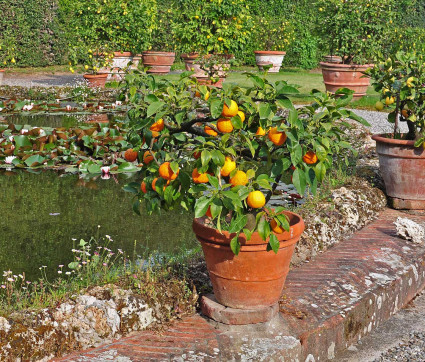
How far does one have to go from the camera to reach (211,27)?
1383cm

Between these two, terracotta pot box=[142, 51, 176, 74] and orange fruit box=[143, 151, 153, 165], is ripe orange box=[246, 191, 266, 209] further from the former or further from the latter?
terracotta pot box=[142, 51, 176, 74]

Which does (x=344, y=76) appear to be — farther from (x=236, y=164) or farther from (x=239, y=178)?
(x=239, y=178)

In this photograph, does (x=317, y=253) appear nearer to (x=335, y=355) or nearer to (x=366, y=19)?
(x=335, y=355)

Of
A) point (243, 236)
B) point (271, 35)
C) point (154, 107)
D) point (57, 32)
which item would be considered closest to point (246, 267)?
point (243, 236)

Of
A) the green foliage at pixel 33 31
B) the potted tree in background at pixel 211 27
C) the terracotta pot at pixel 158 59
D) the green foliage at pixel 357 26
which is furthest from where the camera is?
the green foliage at pixel 33 31

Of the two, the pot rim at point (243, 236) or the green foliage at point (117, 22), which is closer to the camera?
the pot rim at point (243, 236)

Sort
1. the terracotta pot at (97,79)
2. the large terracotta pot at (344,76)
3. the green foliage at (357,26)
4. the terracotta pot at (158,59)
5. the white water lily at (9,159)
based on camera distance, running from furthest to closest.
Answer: the terracotta pot at (158,59) < the terracotta pot at (97,79) < the green foliage at (357,26) < the large terracotta pot at (344,76) < the white water lily at (9,159)

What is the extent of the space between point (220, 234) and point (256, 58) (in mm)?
15197

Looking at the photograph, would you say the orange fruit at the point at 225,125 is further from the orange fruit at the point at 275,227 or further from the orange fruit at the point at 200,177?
the orange fruit at the point at 275,227

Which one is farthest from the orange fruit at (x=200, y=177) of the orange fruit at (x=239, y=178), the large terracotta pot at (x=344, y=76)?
the large terracotta pot at (x=344, y=76)

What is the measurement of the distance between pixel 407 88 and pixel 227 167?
113 inches

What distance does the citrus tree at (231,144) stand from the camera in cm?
281

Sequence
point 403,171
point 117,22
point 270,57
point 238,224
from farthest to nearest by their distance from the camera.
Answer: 1. point 270,57
2. point 117,22
3. point 403,171
4. point 238,224

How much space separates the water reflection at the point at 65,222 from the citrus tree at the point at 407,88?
6.86 feet
